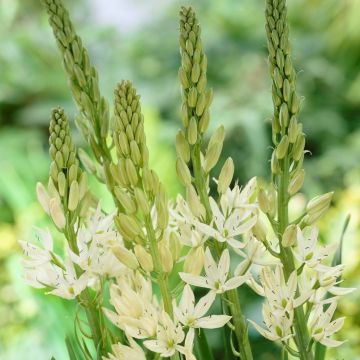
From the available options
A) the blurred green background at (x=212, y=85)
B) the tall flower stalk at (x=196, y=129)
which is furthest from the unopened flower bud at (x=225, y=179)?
the blurred green background at (x=212, y=85)

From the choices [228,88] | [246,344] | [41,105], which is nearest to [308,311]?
[246,344]

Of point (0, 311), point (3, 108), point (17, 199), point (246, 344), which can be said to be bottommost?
point (246, 344)

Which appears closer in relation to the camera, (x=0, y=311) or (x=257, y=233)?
(x=257, y=233)

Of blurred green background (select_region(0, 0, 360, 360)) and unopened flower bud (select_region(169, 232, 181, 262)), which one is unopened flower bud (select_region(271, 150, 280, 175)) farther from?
blurred green background (select_region(0, 0, 360, 360))

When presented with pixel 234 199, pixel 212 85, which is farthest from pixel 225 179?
pixel 212 85

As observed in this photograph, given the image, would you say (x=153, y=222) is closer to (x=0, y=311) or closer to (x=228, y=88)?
(x=0, y=311)

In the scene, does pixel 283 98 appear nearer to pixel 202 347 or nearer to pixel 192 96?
pixel 192 96
